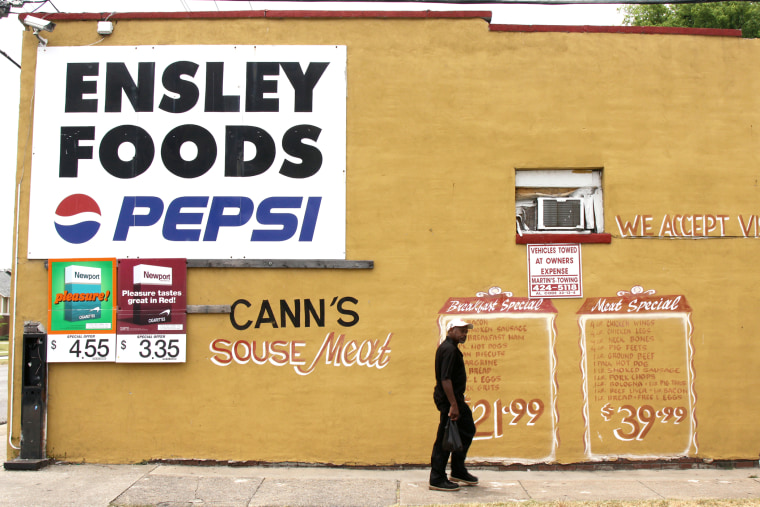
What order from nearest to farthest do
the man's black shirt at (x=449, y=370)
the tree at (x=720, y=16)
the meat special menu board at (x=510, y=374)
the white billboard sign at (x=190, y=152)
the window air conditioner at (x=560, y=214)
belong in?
1. the man's black shirt at (x=449, y=370)
2. the meat special menu board at (x=510, y=374)
3. the white billboard sign at (x=190, y=152)
4. the window air conditioner at (x=560, y=214)
5. the tree at (x=720, y=16)

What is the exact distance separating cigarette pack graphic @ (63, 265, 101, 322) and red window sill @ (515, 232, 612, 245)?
4.90 metres

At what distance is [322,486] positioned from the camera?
6777mm

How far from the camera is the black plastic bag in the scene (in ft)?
21.0

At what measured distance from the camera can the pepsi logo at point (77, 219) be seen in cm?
777

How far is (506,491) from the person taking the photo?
664cm

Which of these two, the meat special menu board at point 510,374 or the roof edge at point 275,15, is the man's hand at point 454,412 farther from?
the roof edge at point 275,15

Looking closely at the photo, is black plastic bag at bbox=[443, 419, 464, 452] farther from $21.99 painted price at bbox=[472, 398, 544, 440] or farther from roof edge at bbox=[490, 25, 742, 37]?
roof edge at bbox=[490, 25, 742, 37]

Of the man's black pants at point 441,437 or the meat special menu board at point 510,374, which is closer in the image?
the man's black pants at point 441,437

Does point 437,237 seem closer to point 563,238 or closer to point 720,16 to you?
point 563,238

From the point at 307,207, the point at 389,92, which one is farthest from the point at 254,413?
the point at 389,92

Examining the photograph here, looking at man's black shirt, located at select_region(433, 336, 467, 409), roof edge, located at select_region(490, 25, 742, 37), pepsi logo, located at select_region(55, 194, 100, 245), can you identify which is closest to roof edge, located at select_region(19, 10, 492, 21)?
roof edge, located at select_region(490, 25, 742, 37)

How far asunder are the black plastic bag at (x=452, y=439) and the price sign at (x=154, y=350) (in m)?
3.16

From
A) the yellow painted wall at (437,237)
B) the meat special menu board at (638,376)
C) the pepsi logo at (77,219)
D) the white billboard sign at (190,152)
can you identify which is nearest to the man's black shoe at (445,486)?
the yellow painted wall at (437,237)

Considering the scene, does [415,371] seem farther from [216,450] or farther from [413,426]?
[216,450]
